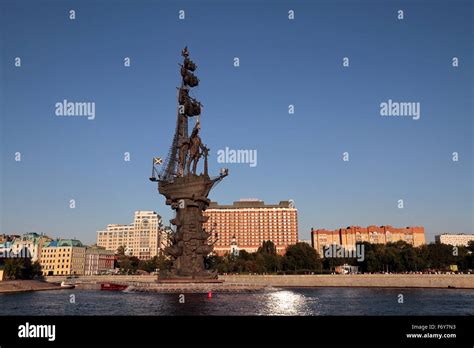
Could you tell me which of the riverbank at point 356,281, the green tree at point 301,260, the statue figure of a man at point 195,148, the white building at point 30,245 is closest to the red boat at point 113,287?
the riverbank at point 356,281

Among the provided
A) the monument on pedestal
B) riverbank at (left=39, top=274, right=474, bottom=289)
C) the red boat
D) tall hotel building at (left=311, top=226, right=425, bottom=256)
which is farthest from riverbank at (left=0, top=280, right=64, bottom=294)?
tall hotel building at (left=311, top=226, right=425, bottom=256)

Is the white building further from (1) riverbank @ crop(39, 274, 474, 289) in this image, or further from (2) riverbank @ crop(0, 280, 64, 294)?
(2) riverbank @ crop(0, 280, 64, 294)

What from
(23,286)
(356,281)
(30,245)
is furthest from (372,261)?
(30,245)

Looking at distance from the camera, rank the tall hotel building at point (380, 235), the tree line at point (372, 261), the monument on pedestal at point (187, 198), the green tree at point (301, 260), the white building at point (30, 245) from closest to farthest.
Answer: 1. the monument on pedestal at point (187, 198)
2. the tree line at point (372, 261)
3. the green tree at point (301, 260)
4. the white building at point (30, 245)
5. the tall hotel building at point (380, 235)

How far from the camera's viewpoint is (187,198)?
7231 centimetres

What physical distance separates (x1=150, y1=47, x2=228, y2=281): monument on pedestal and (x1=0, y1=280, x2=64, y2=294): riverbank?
3158cm

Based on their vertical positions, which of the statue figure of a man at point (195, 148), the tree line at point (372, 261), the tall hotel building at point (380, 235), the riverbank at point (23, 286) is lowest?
the riverbank at point (23, 286)

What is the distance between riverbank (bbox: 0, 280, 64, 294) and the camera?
7731 centimetres

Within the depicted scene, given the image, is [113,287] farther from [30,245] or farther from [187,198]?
[30,245]

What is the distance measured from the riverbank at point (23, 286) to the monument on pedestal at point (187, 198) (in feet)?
104

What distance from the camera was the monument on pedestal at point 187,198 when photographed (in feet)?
231

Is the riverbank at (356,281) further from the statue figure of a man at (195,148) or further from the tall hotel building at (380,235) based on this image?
the tall hotel building at (380,235)
